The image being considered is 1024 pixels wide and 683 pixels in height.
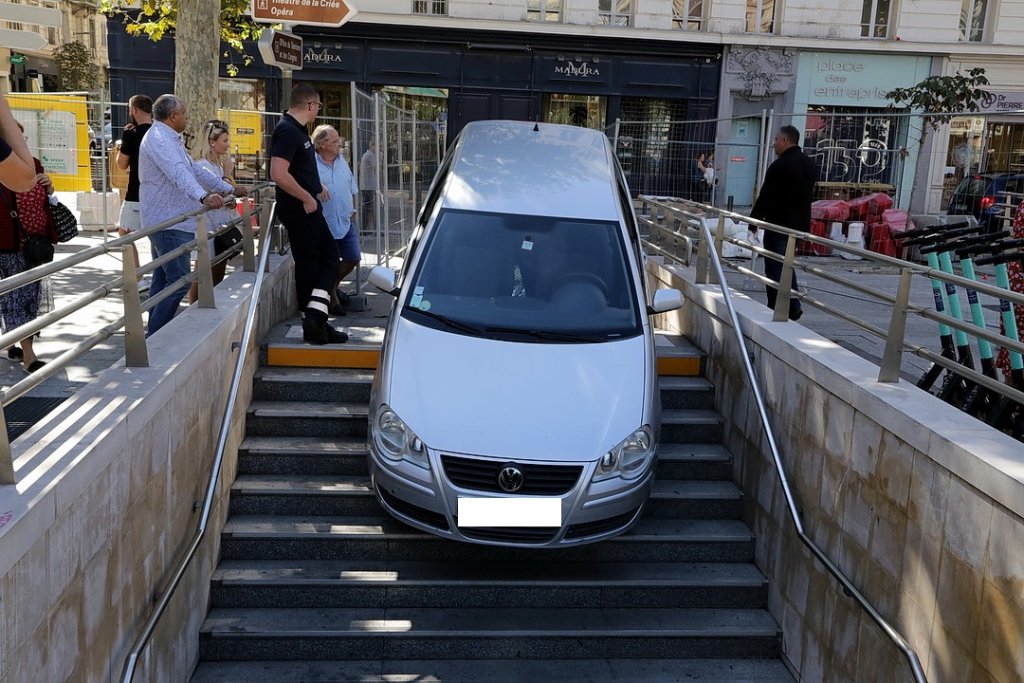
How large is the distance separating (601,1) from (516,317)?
22.1 metres

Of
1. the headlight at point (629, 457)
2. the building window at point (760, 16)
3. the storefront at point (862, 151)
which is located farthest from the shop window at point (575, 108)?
the headlight at point (629, 457)

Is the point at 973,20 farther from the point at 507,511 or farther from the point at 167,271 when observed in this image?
the point at 507,511

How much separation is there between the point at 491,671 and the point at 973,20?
91.4ft

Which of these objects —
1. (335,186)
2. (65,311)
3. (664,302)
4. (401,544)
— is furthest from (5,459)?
(335,186)

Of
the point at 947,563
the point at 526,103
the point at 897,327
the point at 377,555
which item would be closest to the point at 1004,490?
the point at 947,563

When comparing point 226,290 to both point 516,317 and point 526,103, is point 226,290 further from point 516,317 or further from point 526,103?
point 526,103

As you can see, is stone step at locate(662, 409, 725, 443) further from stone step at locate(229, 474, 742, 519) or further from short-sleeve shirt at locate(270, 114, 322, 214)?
short-sleeve shirt at locate(270, 114, 322, 214)

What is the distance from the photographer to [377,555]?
5.88 m

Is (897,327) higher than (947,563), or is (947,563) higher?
(897,327)

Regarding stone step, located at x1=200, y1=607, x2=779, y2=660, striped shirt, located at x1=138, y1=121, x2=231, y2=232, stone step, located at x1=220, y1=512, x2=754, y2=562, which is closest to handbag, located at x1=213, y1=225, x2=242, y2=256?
striped shirt, located at x1=138, y1=121, x2=231, y2=232

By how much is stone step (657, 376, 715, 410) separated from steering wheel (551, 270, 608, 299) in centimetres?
131

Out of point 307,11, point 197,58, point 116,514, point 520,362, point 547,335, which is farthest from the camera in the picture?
point 197,58

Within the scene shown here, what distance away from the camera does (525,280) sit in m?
6.18

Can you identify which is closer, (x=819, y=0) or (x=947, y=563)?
(x=947, y=563)
